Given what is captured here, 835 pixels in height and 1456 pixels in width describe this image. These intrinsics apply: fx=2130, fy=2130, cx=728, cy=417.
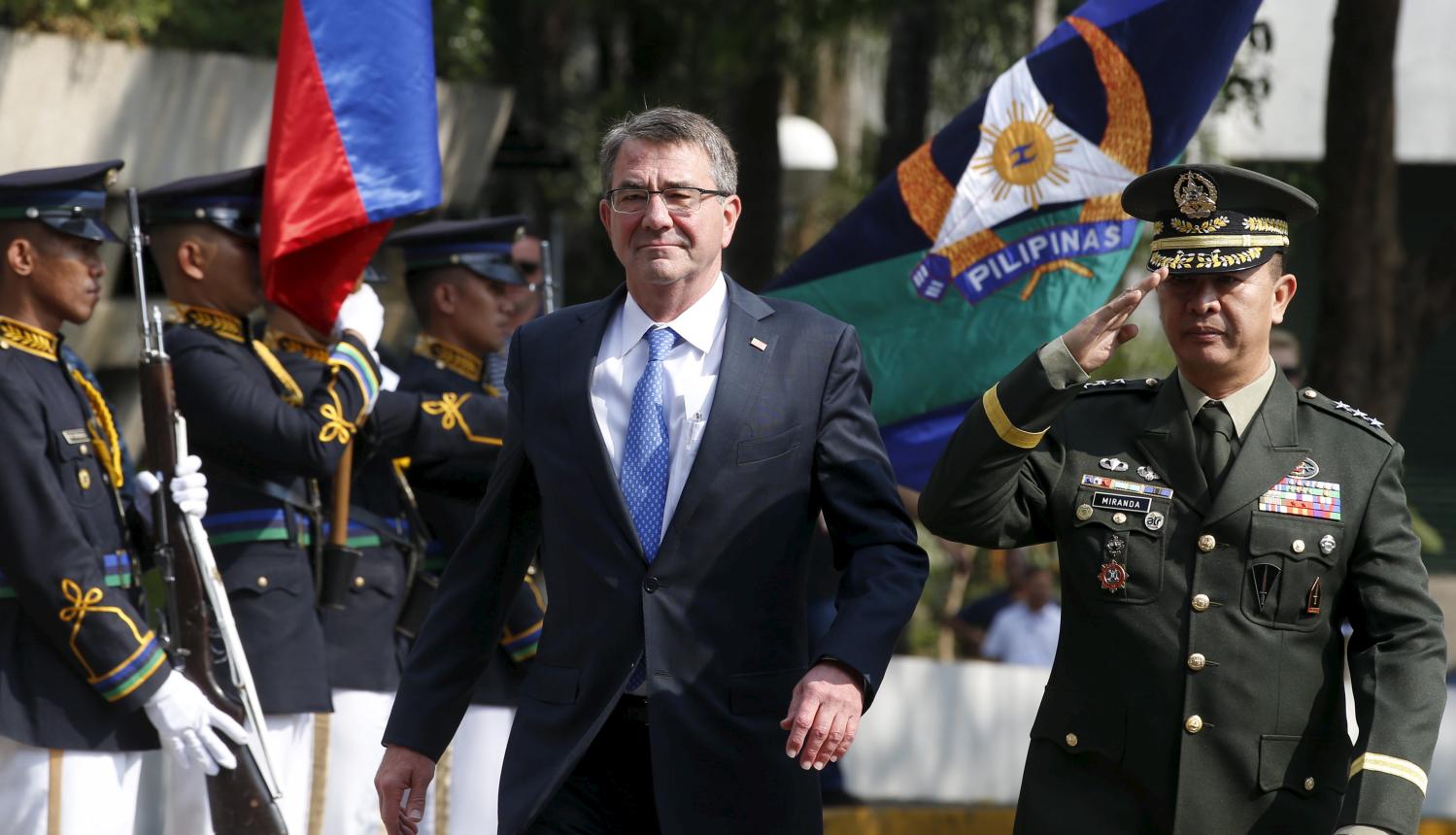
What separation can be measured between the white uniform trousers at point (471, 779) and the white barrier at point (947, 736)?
2.43 metres

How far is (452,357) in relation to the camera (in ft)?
23.0

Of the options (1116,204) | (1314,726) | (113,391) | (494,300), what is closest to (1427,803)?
(1116,204)

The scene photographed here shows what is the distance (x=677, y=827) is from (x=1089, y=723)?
0.80 metres

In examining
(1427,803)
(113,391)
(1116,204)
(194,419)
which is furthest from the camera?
(113,391)

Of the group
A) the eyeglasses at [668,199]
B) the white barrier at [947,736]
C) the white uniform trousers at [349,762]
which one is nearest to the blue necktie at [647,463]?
the eyeglasses at [668,199]

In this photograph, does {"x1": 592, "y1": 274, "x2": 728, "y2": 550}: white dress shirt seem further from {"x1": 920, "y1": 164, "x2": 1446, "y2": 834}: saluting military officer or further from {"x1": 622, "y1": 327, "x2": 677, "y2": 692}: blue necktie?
{"x1": 920, "y1": 164, "x2": 1446, "y2": 834}: saluting military officer

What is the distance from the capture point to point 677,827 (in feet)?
13.1

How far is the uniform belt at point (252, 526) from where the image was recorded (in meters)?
6.06

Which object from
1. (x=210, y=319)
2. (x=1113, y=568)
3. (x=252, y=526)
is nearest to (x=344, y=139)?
(x=210, y=319)

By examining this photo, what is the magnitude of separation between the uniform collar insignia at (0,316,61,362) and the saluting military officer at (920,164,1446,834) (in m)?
2.53

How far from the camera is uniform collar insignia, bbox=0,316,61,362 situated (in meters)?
5.36

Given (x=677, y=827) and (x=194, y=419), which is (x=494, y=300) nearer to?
(x=194, y=419)

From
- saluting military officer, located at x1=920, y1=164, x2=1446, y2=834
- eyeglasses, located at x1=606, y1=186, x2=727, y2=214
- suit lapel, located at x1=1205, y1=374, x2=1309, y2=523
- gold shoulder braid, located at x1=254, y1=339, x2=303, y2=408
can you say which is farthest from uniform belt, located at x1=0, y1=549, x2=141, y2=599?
suit lapel, located at x1=1205, y1=374, x2=1309, y2=523

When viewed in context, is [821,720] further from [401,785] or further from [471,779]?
[471,779]
